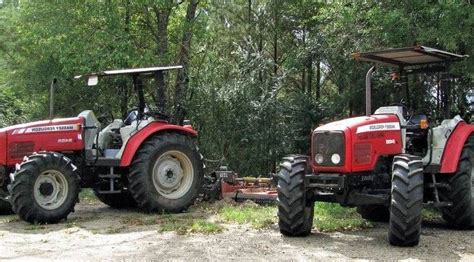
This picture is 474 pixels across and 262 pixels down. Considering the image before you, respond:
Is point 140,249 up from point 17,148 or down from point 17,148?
down

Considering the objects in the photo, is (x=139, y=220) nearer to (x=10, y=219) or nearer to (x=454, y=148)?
(x=10, y=219)

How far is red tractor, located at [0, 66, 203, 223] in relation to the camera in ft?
30.2

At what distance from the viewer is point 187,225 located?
883cm

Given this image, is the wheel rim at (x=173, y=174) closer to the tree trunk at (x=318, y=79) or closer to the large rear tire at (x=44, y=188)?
the large rear tire at (x=44, y=188)

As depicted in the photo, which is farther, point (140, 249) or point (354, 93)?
point (354, 93)

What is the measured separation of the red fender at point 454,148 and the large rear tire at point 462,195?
0.15 meters

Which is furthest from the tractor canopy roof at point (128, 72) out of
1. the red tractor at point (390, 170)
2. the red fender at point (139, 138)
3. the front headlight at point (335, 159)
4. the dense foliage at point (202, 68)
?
the front headlight at point (335, 159)

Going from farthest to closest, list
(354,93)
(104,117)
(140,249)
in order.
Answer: (354,93)
(104,117)
(140,249)

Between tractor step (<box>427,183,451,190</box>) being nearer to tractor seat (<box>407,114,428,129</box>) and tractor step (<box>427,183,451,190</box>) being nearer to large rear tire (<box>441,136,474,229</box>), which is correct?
large rear tire (<box>441,136,474,229</box>)

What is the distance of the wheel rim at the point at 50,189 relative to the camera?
919 centimetres

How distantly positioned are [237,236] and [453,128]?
3.65m

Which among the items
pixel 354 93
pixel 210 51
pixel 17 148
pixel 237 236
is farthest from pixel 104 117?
pixel 210 51

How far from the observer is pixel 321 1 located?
2139 cm

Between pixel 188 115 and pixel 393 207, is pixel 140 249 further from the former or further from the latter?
pixel 188 115
